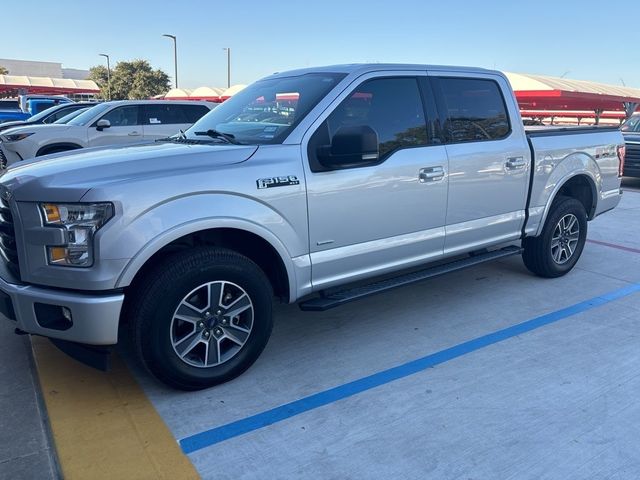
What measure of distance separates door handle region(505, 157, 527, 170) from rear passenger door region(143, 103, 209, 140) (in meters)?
8.02

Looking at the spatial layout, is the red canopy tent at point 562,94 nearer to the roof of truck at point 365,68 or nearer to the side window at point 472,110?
the side window at point 472,110

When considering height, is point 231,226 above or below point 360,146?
below

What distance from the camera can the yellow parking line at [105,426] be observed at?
267cm

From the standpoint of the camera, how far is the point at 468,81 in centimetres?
473

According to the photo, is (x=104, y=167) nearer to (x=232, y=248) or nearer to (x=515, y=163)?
(x=232, y=248)

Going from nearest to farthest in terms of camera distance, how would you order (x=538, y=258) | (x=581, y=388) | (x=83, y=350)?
1. (x=83, y=350)
2. (x=581, y=388)
3. (x=538, y=258)

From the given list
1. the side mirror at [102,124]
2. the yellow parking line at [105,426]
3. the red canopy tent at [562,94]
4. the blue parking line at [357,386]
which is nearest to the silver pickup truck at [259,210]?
the yellow parking line at [105,426]

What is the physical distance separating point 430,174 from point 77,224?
2505mm

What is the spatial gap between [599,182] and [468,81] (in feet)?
6.90

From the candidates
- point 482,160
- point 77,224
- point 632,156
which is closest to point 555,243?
point 482,160

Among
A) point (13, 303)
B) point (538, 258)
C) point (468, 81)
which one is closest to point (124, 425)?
point (13, 303)

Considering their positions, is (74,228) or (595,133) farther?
(595,133)

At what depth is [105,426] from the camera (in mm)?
3029

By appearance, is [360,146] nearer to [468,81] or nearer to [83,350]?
[468,81]
